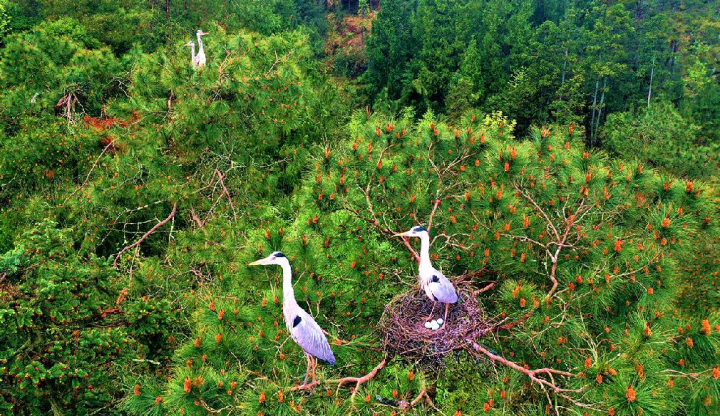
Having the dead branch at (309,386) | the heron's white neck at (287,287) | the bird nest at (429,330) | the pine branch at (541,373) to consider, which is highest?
the heron's white neck at (287,287)

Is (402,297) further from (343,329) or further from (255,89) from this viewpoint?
(255,89)

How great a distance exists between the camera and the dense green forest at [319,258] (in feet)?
8.34

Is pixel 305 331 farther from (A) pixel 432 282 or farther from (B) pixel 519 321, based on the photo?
(B) pixel 519 321

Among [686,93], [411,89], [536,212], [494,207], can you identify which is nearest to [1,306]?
[494,207]

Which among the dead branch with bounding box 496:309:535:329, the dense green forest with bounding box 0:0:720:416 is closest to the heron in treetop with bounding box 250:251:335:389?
the dense green forest with bounding box 0:0:720:416

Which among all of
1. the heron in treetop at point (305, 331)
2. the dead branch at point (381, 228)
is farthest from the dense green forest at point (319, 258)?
the heron in treetop at point (305, 331)

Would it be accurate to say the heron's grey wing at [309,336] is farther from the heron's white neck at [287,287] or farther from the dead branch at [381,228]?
the dead branch at [381,228]

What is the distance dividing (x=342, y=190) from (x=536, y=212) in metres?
1.72

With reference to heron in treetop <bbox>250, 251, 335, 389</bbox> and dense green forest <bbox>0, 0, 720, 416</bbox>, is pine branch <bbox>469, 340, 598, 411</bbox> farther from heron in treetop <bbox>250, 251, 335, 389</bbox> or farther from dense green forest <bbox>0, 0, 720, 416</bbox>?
heron in treetop <bbox>250, 251, 335, 389</bbox>

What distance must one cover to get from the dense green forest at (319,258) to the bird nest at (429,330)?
2 centimetres

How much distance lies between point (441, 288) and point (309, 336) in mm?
1037

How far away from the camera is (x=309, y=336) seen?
2779 millimetres

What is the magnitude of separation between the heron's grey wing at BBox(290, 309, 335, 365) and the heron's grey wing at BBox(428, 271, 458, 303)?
0.88m

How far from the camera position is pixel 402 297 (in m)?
3.62
